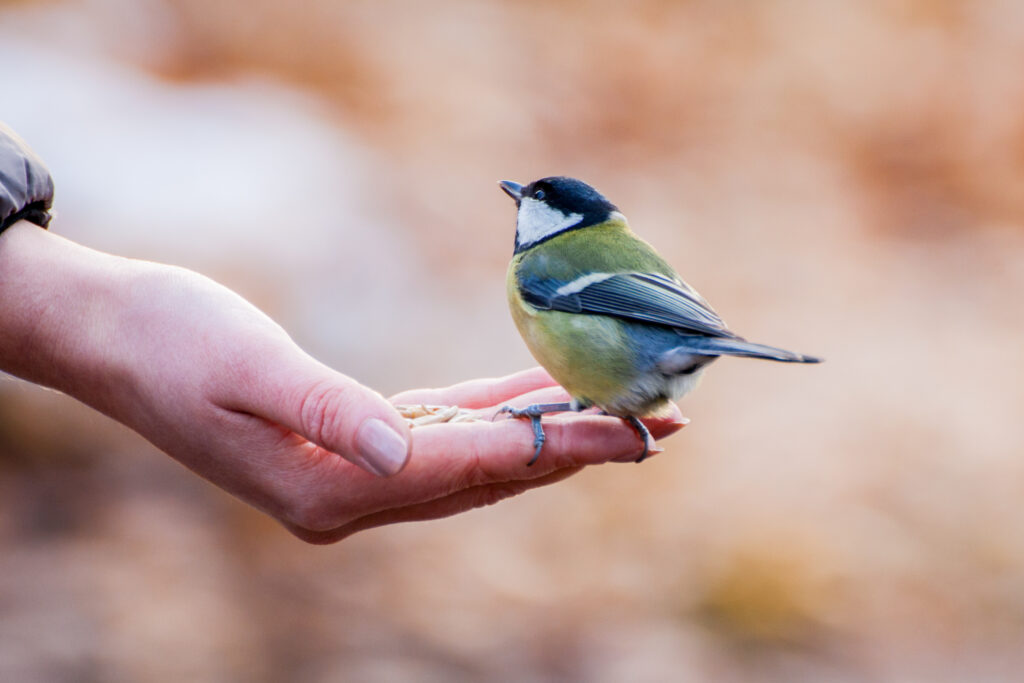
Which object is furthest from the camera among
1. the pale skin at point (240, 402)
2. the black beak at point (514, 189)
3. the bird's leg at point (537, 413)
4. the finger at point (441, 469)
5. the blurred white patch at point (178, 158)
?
the blurred white patch at point (178, 158)

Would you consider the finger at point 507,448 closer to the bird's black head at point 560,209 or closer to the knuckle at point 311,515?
the knuckle at point 311,515

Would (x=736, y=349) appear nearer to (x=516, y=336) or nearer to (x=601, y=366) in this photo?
(x=601, y=366)

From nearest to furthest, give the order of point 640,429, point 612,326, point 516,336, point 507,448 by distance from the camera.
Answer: point 507,448, point 612,326, point 640,429, point 516,336

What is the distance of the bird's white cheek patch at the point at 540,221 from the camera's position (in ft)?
9.18

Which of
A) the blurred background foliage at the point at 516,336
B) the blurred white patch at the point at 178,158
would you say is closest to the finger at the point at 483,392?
the blurred background foliage at the point at 516,336

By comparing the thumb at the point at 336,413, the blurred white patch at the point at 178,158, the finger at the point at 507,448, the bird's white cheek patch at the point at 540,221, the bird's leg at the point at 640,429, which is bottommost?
the bird's leg at the point at 640,429

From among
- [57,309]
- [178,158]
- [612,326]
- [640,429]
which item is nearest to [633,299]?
[612,326]

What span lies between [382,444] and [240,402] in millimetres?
385

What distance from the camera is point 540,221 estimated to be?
2826 millimetres

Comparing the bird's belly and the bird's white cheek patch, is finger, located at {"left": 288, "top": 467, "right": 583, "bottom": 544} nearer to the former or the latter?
the bird's belly

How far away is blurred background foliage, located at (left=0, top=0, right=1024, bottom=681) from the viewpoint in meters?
3.62

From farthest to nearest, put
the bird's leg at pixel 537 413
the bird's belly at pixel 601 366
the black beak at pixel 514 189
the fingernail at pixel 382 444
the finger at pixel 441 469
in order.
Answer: the black beak at pixel 514 189 < the bird's belly at pixel 601 366 < the bird's leg at pixel 537 413 < the finger at pixel 441 469 < the fingernail at pixel 382 444

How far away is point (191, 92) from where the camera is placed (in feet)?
17.6

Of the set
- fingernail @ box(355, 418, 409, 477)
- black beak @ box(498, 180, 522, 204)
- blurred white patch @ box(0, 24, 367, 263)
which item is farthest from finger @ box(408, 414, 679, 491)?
blurred white patch @ box(0, 24, 367, 263)
